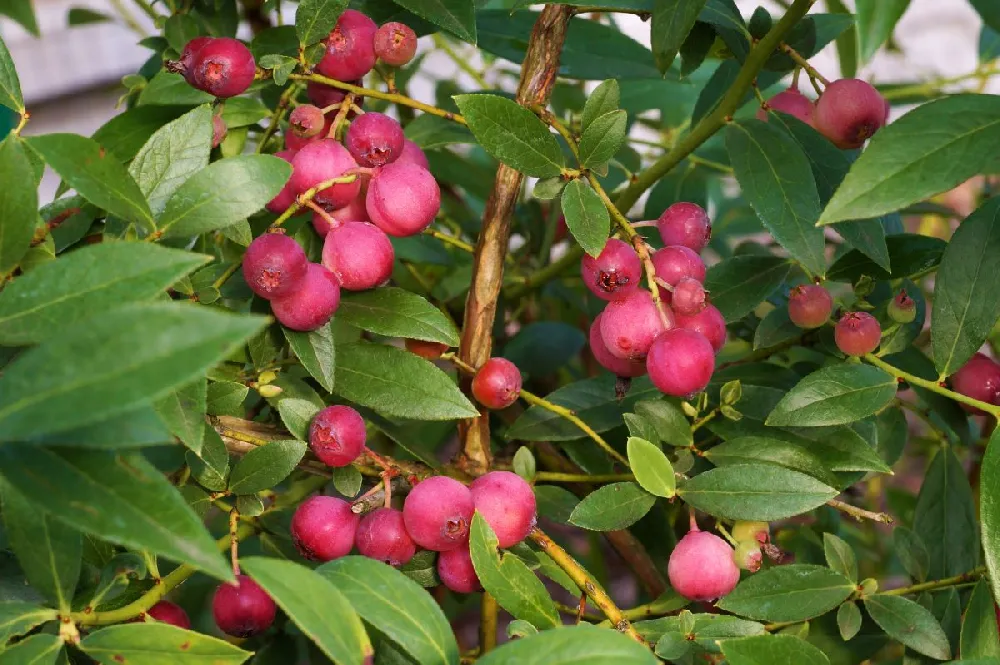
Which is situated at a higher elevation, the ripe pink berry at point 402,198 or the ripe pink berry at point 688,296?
the ripe pink berry at point 402,198

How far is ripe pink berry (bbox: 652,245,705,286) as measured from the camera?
1.79 feet

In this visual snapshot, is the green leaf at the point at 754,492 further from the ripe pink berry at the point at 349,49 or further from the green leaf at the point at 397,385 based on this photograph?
the ripe pink berry at the point at 349,49

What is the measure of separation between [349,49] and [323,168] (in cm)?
8

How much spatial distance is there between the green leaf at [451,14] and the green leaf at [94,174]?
19 centimetres

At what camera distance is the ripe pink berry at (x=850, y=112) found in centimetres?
59

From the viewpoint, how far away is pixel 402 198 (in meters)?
0.55

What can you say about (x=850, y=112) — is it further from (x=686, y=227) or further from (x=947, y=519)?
(x=947, y=519)

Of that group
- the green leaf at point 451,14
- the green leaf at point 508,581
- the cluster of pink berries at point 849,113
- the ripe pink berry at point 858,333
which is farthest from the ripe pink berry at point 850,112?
the green leaf at point 508,581

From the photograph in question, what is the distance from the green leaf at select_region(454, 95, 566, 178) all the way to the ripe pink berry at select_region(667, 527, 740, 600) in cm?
21

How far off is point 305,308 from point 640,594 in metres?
0.45

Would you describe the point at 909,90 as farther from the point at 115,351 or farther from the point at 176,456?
the point at 115,351

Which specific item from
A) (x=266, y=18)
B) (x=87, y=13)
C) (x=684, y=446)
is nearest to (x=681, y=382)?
(x=684, y=446)

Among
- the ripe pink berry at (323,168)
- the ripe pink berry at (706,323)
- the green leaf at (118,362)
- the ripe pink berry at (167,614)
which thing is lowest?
the ripe pink berry at (167,614)

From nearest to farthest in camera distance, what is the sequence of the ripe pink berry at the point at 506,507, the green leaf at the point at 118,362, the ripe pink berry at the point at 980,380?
1. the green leaf at the point at 118,362
2. the ripe pink berry at the point at 506,507
3. the ripe pink berry at the point at 980,380
